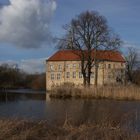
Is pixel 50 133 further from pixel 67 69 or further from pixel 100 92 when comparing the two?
pixel 67 69

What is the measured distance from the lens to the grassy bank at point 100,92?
35188 mm

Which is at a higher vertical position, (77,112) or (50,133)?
(50,133)

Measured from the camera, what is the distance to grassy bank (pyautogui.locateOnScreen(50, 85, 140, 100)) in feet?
115

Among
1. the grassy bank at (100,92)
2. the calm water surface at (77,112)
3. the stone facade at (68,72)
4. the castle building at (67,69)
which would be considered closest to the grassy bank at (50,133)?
the calm water surface at (77,112)

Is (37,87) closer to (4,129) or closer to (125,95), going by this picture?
(125,95)

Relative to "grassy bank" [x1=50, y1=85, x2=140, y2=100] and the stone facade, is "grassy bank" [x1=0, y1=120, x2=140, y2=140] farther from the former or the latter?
the stone facade

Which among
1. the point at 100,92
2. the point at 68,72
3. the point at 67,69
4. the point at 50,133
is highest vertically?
the point at 67,69

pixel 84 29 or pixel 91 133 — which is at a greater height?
pixel 84 29

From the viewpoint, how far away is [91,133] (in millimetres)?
9031

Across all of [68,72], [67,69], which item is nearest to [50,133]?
[67,69]

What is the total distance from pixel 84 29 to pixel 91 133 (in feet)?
125

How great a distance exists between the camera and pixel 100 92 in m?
37.3

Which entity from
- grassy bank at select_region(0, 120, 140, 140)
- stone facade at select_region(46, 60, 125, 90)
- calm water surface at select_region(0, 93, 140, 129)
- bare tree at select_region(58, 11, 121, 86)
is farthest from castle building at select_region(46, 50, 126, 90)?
grassy bank at select_region(0, 120, 140, 140)

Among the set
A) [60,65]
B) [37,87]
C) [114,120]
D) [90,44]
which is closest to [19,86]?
[37,87]
